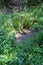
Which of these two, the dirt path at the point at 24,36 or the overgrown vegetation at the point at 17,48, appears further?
the dirt path at the point at 24,36

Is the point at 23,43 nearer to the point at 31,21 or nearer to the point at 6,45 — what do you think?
the point at 6,45

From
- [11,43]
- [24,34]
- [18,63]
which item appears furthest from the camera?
[24,34]

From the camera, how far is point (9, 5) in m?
15.5

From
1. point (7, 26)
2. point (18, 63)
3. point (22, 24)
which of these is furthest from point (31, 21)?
point (18, 63)

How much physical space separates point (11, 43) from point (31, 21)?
12.3 ft

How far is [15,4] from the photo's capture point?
15773mm

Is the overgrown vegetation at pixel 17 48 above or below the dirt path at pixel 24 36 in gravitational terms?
above

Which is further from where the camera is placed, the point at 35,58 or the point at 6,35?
the point at 6,35

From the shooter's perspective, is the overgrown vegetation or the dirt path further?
the dirt path

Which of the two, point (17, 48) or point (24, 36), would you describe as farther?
point (24, 36)

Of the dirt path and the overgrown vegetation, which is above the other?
the overgrown vegetation

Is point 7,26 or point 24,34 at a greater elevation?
point 7,26

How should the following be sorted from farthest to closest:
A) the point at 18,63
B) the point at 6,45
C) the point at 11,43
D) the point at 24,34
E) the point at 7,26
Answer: the point at 24,34, the point at 7,26, the point at 11,43, the point at 6,45, the point at 18,63

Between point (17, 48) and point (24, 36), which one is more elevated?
point (17, 48)
